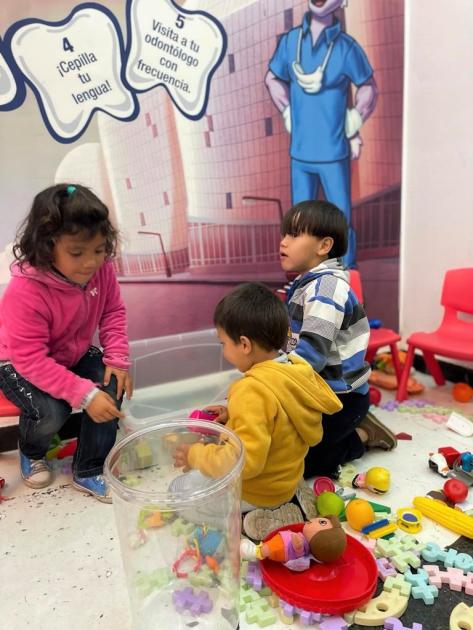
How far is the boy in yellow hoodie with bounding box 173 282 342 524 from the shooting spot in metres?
0.83

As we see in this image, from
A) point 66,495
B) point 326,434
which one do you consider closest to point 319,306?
point 326,434

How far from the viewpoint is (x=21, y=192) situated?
4.23 ft

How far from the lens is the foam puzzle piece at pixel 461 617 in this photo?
0.75 meters

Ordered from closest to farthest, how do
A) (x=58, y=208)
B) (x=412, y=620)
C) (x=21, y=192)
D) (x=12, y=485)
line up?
(x=412, y=620) → (x=58, y=208) → (x=12, y=485) → (x=21, y=192)

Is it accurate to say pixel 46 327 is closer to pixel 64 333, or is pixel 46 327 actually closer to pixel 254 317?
pixel 64 333

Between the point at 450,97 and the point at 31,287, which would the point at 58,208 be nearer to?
the point at 31,287

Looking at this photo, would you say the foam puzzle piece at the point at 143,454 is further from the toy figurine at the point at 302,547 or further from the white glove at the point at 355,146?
the white glove at the point at 355,146

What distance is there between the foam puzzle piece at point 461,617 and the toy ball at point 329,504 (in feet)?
0.86

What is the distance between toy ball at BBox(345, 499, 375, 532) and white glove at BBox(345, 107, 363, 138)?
3.95 feet

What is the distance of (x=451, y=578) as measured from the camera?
0.83m

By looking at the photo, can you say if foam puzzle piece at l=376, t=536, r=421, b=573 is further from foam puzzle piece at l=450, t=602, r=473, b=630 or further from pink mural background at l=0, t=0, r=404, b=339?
pink mural background at l=0, t=0, r=404, b=339

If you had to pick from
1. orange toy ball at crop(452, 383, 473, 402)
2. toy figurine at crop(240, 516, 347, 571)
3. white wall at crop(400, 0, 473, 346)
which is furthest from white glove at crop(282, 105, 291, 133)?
toy figurine at crop(240, 516, 347, 571)

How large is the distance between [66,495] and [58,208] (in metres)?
0.64

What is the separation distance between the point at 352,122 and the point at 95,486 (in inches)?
53.8
